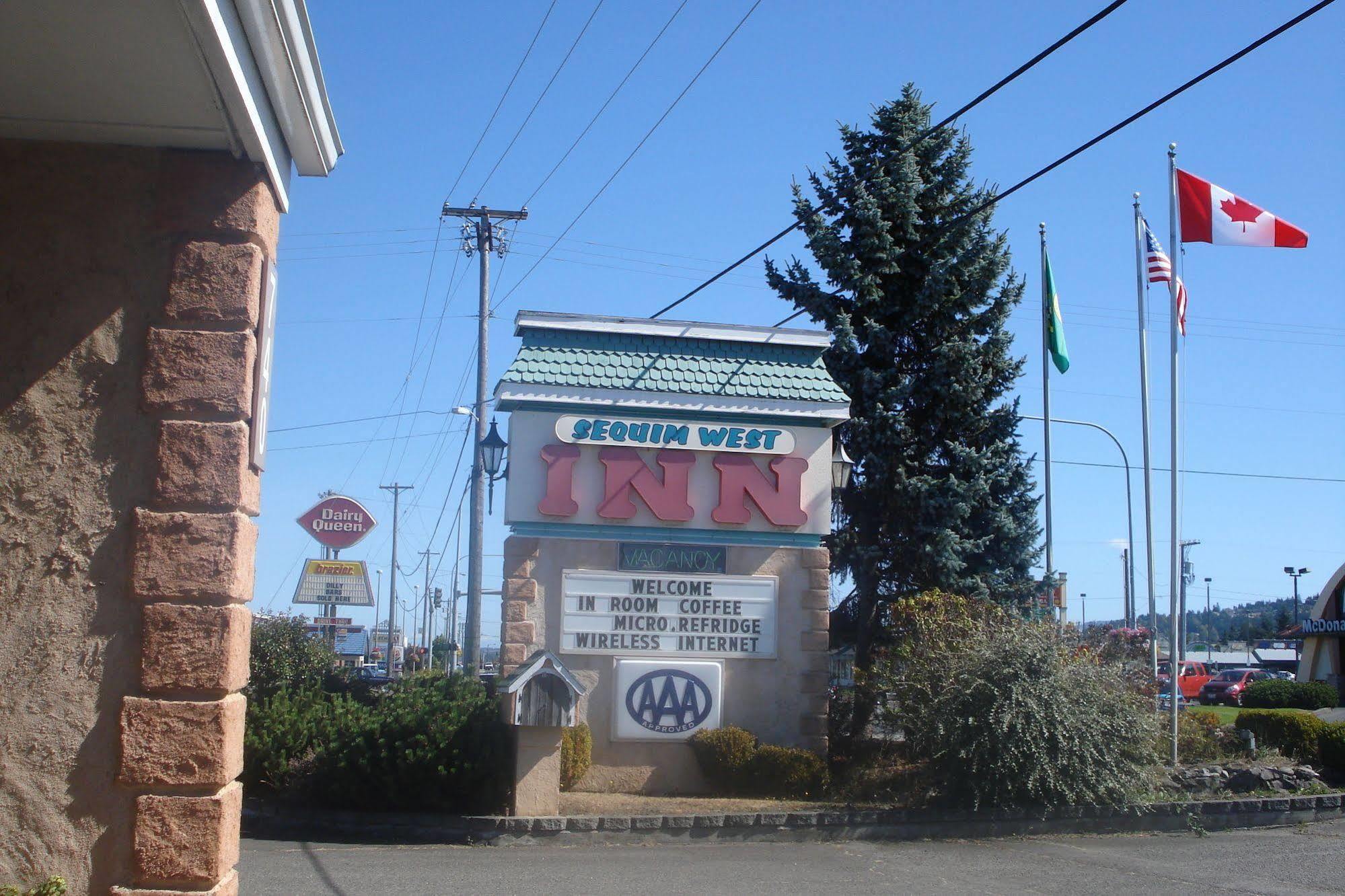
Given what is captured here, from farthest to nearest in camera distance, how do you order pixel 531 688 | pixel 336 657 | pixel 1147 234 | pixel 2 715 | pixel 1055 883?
pixel 336 657 < pixel 1147 234 < pixel 531 688 < pixel 1055 883 < pixel 2 715

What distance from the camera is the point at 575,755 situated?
47.9 feet

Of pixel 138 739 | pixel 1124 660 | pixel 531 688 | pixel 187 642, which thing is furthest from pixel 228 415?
pixel 1124 660

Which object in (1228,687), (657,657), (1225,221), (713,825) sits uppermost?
(1225,221)

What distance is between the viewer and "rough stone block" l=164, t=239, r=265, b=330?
186 inches

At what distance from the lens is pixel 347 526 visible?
3734 cm

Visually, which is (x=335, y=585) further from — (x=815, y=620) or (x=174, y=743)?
(x=174, y=743)

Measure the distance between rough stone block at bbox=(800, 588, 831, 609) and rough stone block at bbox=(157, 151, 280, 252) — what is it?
11851 millimetres

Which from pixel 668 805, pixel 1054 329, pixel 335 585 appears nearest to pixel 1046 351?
pixel 1054 329

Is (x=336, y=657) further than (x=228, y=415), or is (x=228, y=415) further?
(x=336, y=657)

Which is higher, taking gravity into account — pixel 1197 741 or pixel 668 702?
pixel 668 702

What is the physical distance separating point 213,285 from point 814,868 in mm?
9103

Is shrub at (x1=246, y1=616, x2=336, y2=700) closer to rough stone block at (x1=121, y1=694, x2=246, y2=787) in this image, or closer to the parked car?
rough stone block at (x1=121, y1=694, x2=246, y2=787)

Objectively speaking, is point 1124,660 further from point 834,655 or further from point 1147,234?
point 1147,234

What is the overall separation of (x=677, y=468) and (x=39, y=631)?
11.5 m
